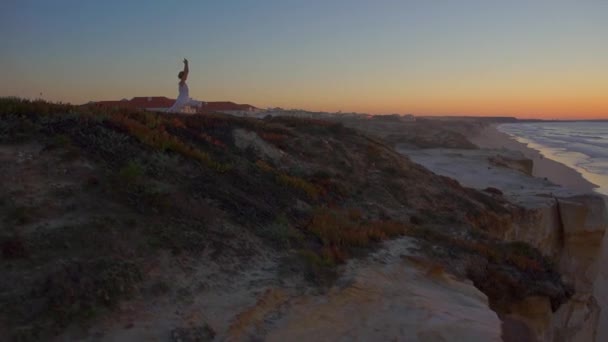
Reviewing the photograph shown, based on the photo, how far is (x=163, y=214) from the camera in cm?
740

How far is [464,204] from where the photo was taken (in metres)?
13.4

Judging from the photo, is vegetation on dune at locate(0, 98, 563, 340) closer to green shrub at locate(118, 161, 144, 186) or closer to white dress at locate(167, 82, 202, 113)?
→ green shrub at locate(118, 161, 144, 186)

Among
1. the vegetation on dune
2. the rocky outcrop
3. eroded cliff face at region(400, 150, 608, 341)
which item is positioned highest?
the vegetation on dune

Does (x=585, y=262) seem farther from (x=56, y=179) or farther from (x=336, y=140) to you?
(x=56, y=179)

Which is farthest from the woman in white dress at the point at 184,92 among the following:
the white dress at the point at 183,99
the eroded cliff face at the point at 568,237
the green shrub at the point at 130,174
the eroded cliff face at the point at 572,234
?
the eroded cliff face at the point at 572,234

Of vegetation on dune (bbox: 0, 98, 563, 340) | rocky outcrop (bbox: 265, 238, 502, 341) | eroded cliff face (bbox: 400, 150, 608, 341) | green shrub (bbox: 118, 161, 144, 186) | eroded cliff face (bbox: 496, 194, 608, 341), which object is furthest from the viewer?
eroded cliff face (bbox: 496, 194, 608, 341)

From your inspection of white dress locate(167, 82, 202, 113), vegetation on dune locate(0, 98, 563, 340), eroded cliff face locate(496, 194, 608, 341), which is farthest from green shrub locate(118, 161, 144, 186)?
eroded cliff face locate(496, 194, 608, 341)

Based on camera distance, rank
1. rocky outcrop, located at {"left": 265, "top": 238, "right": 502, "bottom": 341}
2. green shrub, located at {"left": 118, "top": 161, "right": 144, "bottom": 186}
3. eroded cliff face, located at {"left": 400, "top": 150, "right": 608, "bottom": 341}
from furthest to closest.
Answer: eroded cliff face, located at {"left": 400, "top": 150, "right": 608, "bottom": 341} < green shrub, located at {"left": 118, "top": 161, "right": 144, "bottom": 186} < rocky outcrop, located at {"left": 265, "top": 238, "right": 502, "bottom": 341}

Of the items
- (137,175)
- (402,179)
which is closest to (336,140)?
(402,179)

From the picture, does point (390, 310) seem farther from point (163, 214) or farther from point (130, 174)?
point (130, 174)

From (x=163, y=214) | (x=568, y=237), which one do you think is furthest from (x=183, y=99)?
(x=568, y=237)

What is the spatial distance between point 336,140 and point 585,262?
25.4 ft

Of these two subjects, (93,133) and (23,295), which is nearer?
(23,295)

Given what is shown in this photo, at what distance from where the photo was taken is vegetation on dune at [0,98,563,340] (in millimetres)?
5695
